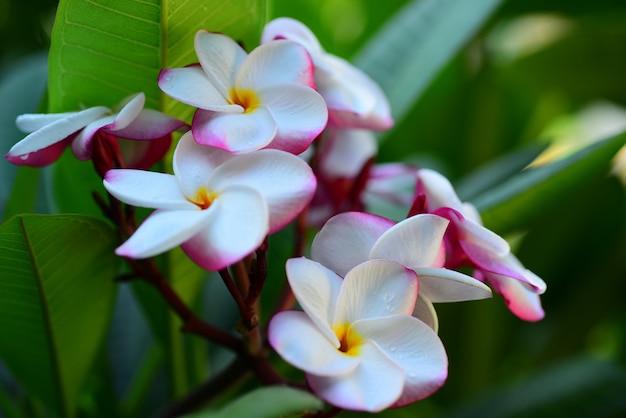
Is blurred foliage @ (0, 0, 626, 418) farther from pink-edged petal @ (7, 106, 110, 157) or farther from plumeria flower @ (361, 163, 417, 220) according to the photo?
pink-edged petal @ (7, 106, 110, 157)

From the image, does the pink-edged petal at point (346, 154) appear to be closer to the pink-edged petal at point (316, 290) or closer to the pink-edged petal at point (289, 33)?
the pink-edged petal at point (289, 33)

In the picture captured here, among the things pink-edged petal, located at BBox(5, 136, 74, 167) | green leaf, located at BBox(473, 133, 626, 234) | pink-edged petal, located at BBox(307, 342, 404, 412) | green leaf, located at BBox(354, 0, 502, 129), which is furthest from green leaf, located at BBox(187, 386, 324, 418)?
green leaf, located at BBox(354, 0, 502, 129)

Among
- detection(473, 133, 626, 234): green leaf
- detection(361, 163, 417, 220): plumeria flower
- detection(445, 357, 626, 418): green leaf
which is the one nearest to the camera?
detection(473, 133, 626, 234): green leaf

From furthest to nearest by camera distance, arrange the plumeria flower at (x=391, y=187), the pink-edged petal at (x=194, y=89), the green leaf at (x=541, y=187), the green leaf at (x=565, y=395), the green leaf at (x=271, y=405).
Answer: the green leaf at (x=565, y=395), the plumeria flower at (x=391, y=187), the green leaf at (x=541, y=187), the pink-edged petal at (x=194, y=89), the green leaf at (x=271, y=405)

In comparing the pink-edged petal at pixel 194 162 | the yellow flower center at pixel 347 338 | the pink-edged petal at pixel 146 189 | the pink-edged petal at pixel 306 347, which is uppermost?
the pink-edged petal at pixel 194 162

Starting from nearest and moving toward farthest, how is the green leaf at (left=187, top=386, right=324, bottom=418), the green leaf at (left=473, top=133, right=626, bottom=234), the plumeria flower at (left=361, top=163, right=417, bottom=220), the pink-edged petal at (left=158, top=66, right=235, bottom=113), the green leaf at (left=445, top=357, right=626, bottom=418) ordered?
the green leaf at (left=187, top=386, right=324, bottom=418), the pink-edged petal at (left=158, top=66, right=235, bottom=113), the green leaf at (left=473, top=133, right=626, bottom=234), the plumeria flower at (left=361, top=163, right=417, bottom=220), the green leaf at (left=445, top=357, right=626, bottom=418)

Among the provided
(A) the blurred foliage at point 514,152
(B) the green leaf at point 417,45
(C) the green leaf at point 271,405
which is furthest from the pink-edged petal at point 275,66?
(A) the blurred foliage at point 514,152

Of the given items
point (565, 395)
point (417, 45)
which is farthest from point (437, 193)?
point (565, 395)

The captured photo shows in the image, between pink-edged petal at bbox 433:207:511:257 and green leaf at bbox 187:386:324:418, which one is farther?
pink-edged petal at bbox 433:207:511:257
